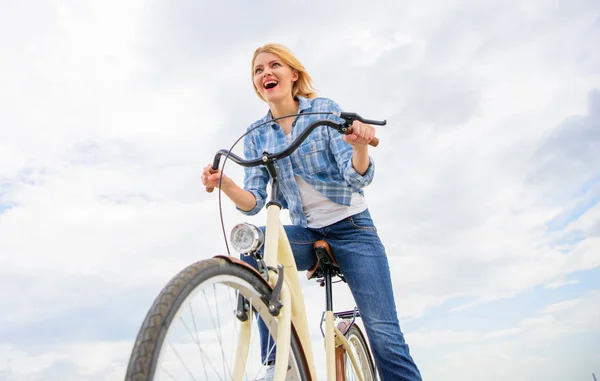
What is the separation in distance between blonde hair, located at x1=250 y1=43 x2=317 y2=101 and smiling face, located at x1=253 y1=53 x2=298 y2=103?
0.03 meters

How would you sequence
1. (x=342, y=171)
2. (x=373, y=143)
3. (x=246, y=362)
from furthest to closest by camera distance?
(x=342, y=171) < (x=373, y=143) < (x=246, y=362)

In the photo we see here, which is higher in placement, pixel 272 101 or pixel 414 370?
pixel 272 101

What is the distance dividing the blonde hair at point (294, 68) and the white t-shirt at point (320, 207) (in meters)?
0.43

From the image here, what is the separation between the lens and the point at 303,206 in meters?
3.46

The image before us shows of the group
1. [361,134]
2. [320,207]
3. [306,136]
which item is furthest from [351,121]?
[320,207]

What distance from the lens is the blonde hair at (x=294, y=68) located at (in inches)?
138

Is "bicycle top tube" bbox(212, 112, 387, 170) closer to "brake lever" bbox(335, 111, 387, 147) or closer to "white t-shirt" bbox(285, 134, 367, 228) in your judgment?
"brake lever" bbox(335, 111, 387, 147)

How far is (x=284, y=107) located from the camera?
3.53 meters

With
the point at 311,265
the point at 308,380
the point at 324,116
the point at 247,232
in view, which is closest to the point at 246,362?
the point at 308,380

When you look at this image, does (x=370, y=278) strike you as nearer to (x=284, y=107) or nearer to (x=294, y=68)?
(x=284, y=107)

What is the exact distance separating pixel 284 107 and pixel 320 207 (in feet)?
2.32

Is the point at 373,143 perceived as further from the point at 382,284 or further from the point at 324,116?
the point at 382,284

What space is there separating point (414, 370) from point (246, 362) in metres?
1.27

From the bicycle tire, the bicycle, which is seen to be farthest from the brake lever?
the bicycle tire
